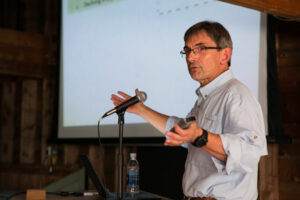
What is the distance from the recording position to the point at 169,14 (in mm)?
3877

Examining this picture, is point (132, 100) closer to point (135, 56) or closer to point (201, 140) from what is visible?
point (201, 140)

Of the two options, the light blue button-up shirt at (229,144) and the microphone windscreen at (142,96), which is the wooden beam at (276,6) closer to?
the light blue button-up shirt at (229,144)

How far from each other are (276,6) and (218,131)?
1.20 m

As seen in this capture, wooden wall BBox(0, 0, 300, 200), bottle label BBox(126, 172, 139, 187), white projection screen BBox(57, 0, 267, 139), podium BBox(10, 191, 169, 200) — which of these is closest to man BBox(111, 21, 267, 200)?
podium BBox(10, 191, 169, 200)

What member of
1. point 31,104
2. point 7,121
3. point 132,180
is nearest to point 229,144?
point 132,180

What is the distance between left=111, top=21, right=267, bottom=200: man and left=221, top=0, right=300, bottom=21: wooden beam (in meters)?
0.71

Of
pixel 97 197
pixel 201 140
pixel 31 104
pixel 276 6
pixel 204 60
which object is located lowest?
pixel 97 197

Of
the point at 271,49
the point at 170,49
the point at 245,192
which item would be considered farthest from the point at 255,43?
the point at 245,192

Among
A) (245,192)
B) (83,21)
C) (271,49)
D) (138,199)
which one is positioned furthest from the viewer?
(83,21)

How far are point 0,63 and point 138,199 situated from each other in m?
3.34

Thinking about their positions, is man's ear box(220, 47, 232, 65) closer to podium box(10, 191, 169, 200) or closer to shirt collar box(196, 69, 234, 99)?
shirt collar box(196, 69, 234, 99)

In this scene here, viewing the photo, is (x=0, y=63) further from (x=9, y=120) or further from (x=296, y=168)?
(x=296, y=168)

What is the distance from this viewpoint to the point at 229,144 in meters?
1.51

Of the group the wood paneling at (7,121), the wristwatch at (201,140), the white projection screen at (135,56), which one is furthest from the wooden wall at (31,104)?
the wristwatch at (201,140)
